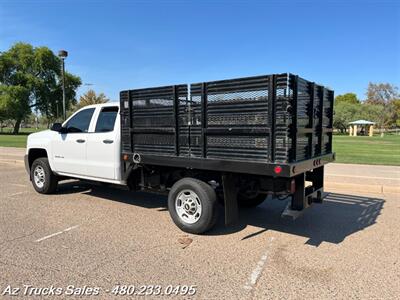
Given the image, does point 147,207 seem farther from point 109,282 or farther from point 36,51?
point 36,51

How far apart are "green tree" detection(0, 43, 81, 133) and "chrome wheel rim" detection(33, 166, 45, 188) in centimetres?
4730

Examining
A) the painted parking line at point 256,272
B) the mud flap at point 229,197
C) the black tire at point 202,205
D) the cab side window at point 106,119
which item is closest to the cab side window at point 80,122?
the cab side window at point 106,119

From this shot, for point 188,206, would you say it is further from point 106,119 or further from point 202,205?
point 106,119

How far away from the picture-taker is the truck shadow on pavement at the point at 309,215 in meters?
5.46

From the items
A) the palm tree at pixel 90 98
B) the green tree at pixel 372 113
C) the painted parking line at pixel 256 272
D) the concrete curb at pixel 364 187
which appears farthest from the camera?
the green tree at pixel 372 113

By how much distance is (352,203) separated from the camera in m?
7.43

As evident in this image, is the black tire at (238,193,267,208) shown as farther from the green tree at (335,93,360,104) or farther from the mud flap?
the green tree at (335,93,360,104)

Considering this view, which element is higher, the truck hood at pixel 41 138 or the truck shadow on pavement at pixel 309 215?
the truck hood at pixel 41 138

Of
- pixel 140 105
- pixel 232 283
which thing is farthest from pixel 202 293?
pixel 140 105

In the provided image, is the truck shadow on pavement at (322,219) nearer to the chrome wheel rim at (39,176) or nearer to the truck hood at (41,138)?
the truck hood at (41,138)

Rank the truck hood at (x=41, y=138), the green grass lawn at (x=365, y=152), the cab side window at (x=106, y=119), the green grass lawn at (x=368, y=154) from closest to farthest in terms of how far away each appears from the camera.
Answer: the cab side window at (x=106, y=119), the truck hood at (x=41, y=138), the green grass lawn at (x=368, y=154), the green grass lawn at (x=365, y=152)

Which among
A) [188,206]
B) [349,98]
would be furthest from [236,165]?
[349,98]

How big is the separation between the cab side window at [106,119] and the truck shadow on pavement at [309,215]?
167 cm

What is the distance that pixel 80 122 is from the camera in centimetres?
727
